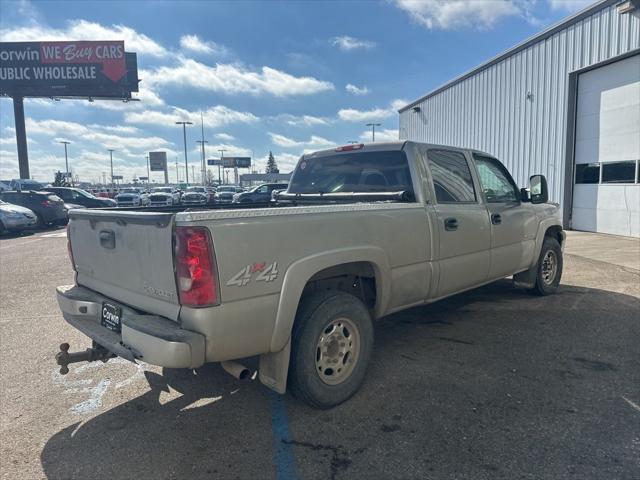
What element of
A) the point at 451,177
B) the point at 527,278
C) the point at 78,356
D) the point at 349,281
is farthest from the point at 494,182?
the point at 78,356

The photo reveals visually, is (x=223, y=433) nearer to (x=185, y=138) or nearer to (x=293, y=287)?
(x=293, y=287)

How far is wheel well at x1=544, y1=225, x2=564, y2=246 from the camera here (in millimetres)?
6457


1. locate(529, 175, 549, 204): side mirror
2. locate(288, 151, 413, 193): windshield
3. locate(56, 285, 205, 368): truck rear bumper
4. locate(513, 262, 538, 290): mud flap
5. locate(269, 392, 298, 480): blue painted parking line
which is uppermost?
locate(288, 151, 413, 193): windshield

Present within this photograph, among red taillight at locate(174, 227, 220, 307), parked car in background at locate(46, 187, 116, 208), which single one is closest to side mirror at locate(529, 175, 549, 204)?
red taillight at locate(174, 227, 220, 307)

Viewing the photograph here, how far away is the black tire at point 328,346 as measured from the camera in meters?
3.15

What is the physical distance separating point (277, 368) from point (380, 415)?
832 mm

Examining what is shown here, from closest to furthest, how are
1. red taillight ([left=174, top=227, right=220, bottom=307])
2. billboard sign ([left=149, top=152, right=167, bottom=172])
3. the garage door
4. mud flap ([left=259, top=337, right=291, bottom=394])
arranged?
red taillight ([left=174, top=227, right=220, bottom=307]) → mud flap ([left=259, top=337, right=291, bottom=394]) → the garage door → billboard sign ([left=149, top=152, right=167, bottom=172])

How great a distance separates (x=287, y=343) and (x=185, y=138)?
71579mm

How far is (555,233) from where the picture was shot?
6.58m

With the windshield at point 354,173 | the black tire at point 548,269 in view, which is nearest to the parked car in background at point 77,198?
the windshield at point 354,173

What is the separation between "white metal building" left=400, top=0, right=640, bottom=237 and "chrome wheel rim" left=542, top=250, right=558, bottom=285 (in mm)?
Answer: 6970

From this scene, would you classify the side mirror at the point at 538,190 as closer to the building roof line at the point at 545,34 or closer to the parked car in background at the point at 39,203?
the building roof line at the point at 545,34

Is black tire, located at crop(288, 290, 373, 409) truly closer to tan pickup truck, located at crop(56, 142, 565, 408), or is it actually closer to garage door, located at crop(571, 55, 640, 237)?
tan pickup truck, located at crop(56, 142, 565, 408)

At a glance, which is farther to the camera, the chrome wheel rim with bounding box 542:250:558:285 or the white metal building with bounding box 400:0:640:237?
the white metal building with bounding box 400:0:640:237
